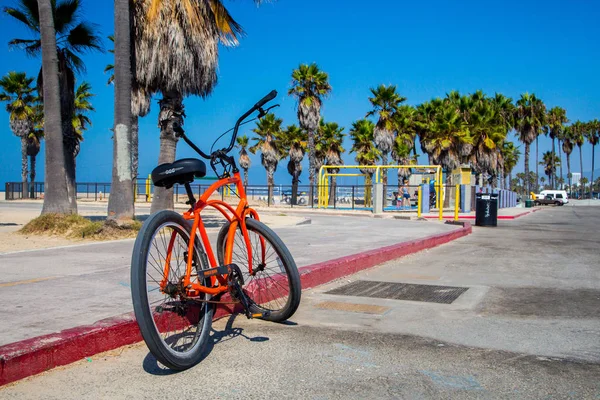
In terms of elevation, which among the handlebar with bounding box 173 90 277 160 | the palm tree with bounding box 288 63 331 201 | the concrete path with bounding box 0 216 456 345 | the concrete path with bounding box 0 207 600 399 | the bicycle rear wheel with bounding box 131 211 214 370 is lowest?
the concrete path with bounding box 0 207 600 399

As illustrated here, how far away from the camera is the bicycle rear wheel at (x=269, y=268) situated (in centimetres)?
455

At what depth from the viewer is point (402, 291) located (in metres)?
6.96

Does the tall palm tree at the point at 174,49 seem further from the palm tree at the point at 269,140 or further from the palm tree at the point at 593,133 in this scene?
the palm tree at the point at 593,133

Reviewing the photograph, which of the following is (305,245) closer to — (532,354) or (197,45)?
(197,45)

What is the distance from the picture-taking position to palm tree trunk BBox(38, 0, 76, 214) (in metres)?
12.4

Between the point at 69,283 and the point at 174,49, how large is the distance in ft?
27.1

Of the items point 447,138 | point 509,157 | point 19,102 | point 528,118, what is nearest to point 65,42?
point 19,102

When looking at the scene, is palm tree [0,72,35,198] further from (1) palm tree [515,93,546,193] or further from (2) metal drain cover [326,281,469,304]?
(1) palm tree [515,93,546,193]

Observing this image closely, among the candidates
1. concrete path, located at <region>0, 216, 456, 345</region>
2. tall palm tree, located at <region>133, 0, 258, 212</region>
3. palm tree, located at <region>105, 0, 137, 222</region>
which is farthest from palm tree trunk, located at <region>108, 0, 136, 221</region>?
concrete path, located at <region>0, 216, 456, 345</region>

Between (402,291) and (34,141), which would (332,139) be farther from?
(402,291)

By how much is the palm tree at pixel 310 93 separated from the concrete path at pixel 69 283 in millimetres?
37532

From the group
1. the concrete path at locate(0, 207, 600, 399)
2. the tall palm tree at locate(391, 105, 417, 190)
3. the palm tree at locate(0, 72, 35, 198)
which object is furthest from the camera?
the tall palm tree at locate(391, 105, 417, 190)

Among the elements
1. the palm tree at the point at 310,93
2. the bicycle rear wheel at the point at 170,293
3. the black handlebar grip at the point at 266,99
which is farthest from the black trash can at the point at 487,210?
the palm tree at the point at 310,93

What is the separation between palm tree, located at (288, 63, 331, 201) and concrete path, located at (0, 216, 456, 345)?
37532mm
